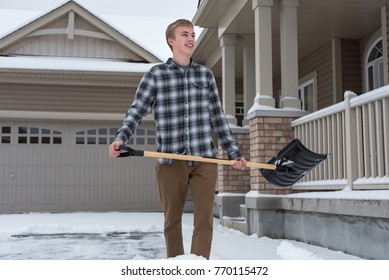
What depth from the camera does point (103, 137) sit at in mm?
14789

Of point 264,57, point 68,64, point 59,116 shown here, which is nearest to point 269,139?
point 264,57

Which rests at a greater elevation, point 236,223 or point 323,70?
point 323,70

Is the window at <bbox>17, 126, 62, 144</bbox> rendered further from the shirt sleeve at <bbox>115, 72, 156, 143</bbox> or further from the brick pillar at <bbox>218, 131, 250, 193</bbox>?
the shirt sleeve at <bbox>115, 72, 156, 143</bbox>

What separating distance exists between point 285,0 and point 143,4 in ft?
41.1

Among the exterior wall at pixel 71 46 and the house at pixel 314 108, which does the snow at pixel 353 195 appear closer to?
the house at pixel 314 108

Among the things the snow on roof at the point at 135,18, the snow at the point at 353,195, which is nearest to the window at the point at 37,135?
the snow on roof at the point at 135,18

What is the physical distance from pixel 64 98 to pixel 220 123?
449 inches

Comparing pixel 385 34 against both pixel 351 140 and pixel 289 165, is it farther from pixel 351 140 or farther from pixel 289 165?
pixel 289 165

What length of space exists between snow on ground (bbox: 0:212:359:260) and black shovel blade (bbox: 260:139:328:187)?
118cm

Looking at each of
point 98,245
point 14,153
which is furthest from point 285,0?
point 14,153

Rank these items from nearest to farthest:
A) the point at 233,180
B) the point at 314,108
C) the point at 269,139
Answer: the point at 269,139, the point at 233,180, the point at 314,108

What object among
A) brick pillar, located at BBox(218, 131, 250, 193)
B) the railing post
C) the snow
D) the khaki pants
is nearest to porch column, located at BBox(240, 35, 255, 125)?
brick pillar, located at BBox(218, 131, 250, 193)

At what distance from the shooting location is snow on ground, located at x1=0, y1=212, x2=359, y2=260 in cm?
578

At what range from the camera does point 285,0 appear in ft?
26.5
